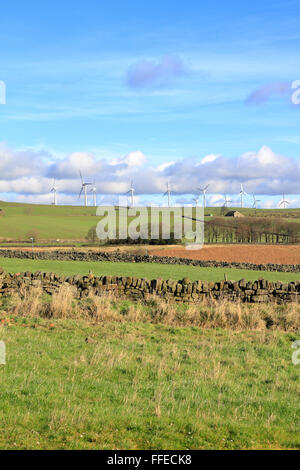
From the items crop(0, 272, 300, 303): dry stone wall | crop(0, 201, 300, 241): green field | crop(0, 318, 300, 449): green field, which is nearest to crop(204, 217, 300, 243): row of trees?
crop(0, 201, 300, 241): green field

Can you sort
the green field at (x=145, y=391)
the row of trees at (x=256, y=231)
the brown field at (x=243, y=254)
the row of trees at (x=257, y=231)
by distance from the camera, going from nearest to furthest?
the green field at (x=145, y=391) < the brown field at (x=243, y=254) < the row of trees at (x=256, y=231) < the row of trees at (x=257, y=231)

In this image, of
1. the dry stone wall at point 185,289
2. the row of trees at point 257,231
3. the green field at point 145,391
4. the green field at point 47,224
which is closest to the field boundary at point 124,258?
the dry stone wall at point 185,289

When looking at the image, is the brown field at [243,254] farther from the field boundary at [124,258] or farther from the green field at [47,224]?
the green field at [47,224]

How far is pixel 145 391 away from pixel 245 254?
4821cm

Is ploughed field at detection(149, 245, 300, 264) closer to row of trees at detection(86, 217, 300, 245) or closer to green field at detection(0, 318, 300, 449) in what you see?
row of trees at detection(86, 217, 300, 245)

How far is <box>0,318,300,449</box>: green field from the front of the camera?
637 cm

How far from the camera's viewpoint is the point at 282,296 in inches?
801

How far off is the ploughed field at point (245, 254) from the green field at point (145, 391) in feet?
125

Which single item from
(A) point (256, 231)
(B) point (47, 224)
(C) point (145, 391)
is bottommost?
(C) point (145, 391)

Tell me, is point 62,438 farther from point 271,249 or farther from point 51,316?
point 271,249

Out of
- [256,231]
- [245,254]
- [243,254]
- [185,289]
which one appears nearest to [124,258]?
[243,254]

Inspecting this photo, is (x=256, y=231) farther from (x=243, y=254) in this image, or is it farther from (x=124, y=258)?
(x=124, y=258)

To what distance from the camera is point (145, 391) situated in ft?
27.8

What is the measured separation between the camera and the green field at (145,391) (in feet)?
20.9
